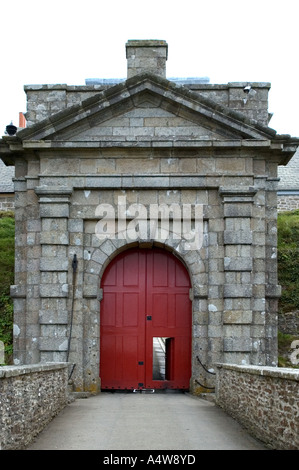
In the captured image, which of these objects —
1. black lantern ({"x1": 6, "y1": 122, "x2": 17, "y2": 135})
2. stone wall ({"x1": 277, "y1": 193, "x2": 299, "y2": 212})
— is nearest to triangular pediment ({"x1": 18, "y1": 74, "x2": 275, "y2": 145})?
stone wall ({"x1": 277, "y1": 193, "x2": 299, "y2": 212})

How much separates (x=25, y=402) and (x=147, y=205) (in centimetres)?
538

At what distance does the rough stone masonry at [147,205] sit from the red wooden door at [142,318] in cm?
38

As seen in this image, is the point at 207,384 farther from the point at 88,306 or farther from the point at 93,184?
the point at 93,184

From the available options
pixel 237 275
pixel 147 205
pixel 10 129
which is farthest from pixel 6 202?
pixel 237 275

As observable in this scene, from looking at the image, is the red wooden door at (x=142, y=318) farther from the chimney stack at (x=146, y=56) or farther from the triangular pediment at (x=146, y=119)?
the chimney stack at (x=146, y=56)

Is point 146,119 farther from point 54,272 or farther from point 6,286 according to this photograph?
point 6,286

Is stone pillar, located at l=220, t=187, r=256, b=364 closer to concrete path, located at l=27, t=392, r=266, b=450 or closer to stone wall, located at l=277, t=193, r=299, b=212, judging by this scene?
concrete path, located at l=27, t=392, r=266, b=450

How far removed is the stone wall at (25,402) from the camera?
6336 millimetres

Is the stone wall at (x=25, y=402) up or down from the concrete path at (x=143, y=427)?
up

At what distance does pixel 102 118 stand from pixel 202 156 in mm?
1940

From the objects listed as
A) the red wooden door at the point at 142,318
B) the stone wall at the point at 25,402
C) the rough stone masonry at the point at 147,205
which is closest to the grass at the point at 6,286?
the rough stone masonry at the point at 147,205

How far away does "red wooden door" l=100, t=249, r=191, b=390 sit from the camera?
12055 mm

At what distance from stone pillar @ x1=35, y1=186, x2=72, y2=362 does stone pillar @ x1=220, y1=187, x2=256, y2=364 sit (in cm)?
281
